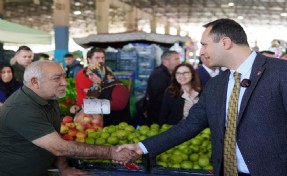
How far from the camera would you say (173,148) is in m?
3.18

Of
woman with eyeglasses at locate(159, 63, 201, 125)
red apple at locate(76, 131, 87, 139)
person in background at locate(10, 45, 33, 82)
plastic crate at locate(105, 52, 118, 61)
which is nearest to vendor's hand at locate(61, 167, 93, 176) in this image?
red apple at locate(76, 131, 87, 139)


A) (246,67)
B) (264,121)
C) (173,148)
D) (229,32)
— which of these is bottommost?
(173,148)

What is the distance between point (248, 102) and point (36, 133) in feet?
4.16

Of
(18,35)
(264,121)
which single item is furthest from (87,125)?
(18,35)

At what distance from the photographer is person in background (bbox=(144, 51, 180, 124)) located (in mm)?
5637

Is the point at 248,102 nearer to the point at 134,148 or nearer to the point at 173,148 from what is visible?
the point at 134,148

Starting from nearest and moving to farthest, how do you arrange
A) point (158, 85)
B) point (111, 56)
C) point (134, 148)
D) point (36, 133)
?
point (36, 133) → point (134, 148) → point (158, 85) → point (111, 56)

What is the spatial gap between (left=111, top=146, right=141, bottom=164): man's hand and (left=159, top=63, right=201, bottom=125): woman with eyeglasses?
202 cm

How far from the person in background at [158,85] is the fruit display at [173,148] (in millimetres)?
1998

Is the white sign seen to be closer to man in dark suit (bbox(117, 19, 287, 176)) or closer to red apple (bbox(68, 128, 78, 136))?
red apple (bbox(68, 128, 78, 136))

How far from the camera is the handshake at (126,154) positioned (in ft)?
8.71

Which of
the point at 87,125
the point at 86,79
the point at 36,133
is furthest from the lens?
the point at 86,79

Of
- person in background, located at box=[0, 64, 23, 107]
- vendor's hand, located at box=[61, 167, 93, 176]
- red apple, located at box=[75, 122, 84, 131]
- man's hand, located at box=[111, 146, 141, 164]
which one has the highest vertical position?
person in background, located at box=[0, 64, 23, 107]

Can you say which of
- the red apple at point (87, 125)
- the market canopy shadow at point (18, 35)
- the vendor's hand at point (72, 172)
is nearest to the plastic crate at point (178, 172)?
the vendor's hand at point (72, 172)
